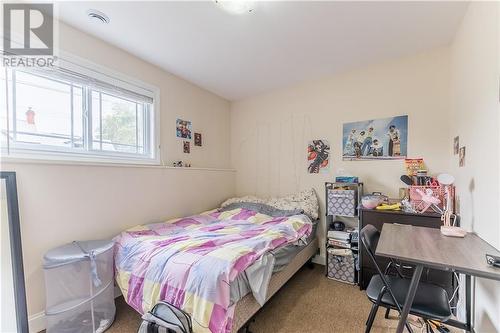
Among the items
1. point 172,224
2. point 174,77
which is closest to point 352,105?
point 174,77

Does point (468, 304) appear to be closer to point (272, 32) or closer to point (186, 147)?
point (272, 32)

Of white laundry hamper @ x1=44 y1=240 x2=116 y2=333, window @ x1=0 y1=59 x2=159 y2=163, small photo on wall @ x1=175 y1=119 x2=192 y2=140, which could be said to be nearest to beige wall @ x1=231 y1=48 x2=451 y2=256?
small photo on wall @ x1=175 y1=119 x2=192 y2=140

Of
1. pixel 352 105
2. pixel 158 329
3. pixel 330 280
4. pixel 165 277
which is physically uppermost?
pixel 352 105

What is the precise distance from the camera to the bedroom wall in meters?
1.73

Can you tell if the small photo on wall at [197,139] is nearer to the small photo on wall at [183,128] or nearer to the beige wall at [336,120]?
the small photo on wall at [183,128]

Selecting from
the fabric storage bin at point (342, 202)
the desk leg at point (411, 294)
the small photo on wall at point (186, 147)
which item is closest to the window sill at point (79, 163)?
the small photo on wall at point (186, 147)

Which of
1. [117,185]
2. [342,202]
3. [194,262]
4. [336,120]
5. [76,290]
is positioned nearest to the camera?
[194,262]

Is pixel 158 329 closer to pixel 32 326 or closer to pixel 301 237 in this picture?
pixel 32 326

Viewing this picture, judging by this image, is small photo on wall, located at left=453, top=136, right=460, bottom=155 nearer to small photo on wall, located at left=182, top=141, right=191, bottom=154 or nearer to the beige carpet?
the beige carpet

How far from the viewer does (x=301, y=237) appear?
7.66ft

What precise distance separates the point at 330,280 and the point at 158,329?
6.23 feet

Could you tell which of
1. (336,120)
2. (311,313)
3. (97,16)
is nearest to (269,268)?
(311,313)

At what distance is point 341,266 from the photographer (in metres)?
2.53

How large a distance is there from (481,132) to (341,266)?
1751 millimetres
